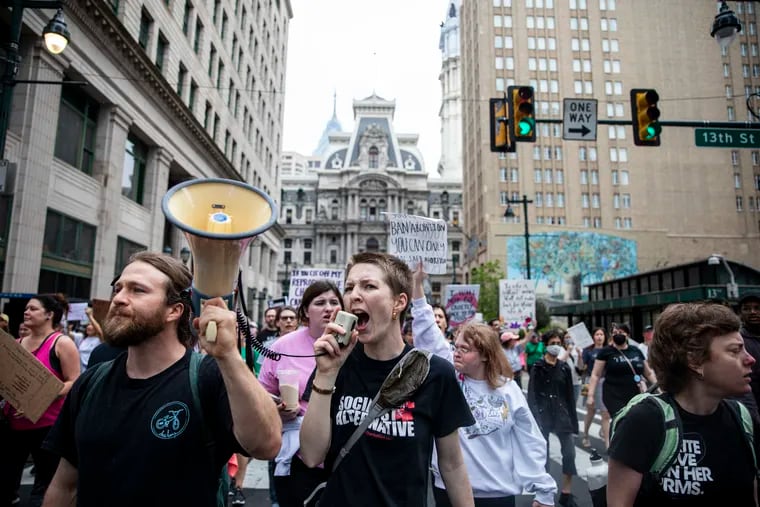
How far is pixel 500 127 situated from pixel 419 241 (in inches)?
249

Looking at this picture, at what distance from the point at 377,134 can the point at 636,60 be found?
142 ft

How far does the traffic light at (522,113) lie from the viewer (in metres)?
9.53

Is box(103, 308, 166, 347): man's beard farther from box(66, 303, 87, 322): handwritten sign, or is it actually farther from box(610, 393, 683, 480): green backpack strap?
box(66, 303, 87, 322): handwritten sign

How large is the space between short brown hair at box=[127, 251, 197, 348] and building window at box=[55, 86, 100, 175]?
15.4 meters

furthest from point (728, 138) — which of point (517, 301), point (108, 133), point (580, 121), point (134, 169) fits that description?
point (134, 169)

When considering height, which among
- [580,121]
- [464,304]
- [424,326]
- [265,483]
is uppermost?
[580,121]

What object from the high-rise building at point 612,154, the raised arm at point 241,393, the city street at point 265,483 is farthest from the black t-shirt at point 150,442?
the high-rise building at point 612,154

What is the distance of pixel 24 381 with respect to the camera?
154 inches

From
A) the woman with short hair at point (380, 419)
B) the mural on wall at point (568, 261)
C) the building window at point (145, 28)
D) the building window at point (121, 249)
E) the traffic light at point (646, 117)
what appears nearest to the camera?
the woman with short hair at point (380, 419)

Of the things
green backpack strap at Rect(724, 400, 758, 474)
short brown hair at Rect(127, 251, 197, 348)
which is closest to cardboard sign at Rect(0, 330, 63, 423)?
short brown hair at Rect(127, 251, 197, 348)

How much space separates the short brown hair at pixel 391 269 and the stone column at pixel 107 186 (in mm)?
17227

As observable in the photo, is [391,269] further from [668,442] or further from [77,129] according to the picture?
[77,129]

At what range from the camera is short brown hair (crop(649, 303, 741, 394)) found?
7.72ft

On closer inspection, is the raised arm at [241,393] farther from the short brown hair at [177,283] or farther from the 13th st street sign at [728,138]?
the 13th st street sign at [728,138]
